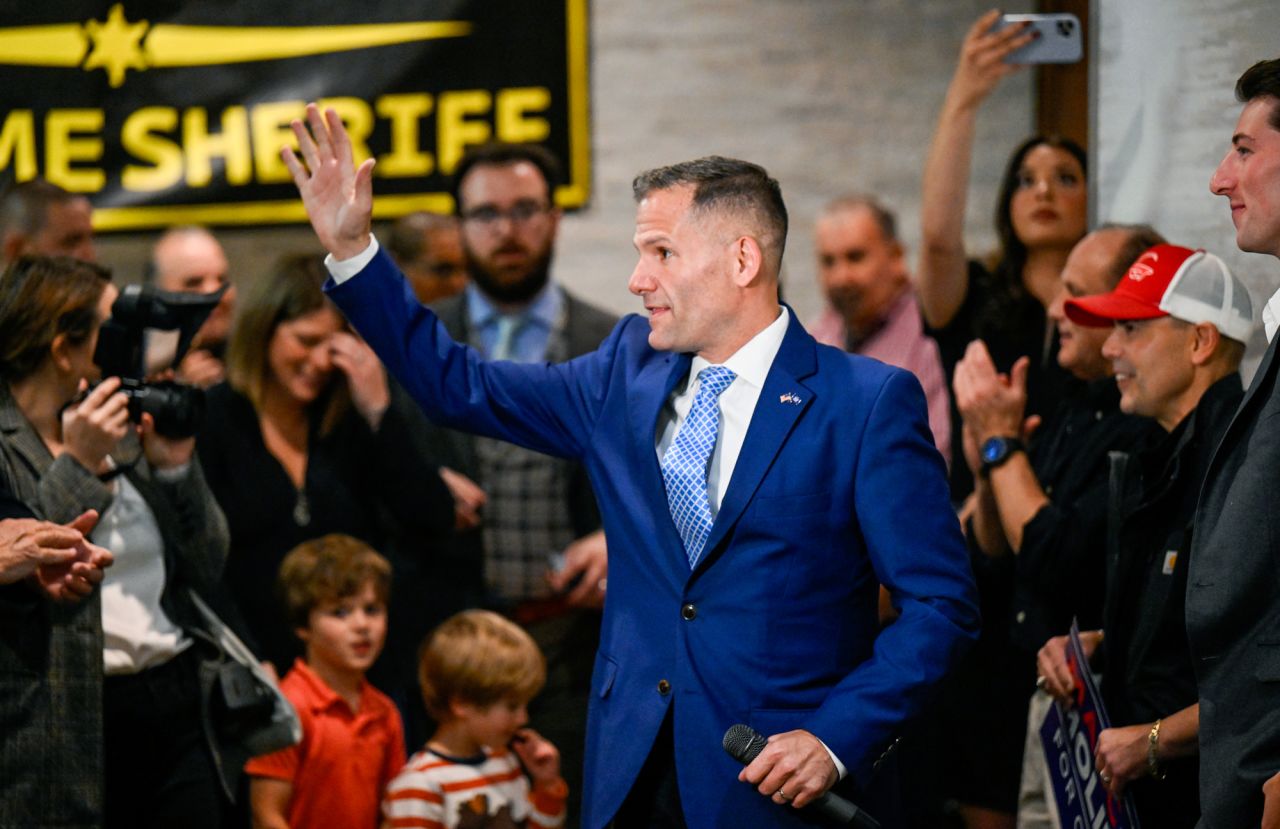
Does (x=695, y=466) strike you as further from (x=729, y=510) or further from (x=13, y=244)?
(x=13, y=244)

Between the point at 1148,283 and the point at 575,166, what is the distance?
321 centimetres

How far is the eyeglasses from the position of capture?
4.86m

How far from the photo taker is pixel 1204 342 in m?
3.13

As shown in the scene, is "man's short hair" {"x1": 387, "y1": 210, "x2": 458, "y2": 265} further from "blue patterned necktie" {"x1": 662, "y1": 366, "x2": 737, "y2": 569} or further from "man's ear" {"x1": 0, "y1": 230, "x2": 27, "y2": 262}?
"blue patterned necktie" {"x1": 662, "y1": 366, "x2": 737, "y2": 569}

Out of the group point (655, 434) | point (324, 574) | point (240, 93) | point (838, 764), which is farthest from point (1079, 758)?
point (240, 93)

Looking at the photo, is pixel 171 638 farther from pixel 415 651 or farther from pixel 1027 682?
pixel 1027 682

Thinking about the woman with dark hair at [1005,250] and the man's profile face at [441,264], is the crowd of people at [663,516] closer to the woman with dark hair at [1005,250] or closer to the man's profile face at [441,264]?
the woman with dark hair at [1005,250]

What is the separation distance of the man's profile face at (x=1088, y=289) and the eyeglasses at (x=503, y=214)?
176cm

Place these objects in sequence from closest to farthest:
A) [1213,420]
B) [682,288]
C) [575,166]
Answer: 1. [682,288]
2. [1213,420]
3. [575,166]

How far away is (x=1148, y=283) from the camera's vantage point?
3209 mm

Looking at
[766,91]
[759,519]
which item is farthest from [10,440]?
[766,91]

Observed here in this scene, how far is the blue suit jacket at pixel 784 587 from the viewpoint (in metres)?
2.50

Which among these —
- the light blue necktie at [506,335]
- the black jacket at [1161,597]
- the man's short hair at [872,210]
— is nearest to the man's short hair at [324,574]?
the light blue necktie at [506,335]

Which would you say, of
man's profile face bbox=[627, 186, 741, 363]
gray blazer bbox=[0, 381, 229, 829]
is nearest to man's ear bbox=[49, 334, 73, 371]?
gray blazer bbox=[0, 381, 229, 829]
